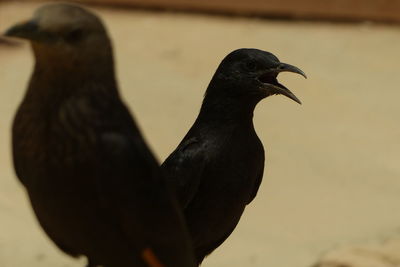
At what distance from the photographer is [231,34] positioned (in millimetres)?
10375

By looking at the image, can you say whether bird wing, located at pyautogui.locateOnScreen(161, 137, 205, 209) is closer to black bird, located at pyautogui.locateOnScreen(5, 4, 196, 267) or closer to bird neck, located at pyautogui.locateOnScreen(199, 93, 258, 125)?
bird neck, located at pyautogui.locateOnScreen(199, 93, 258, 125)

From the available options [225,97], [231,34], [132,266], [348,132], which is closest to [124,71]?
[231,34]

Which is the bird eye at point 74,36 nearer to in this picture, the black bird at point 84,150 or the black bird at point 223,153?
the black bird at point 84,150

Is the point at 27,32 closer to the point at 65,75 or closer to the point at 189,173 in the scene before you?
the point at 65,75

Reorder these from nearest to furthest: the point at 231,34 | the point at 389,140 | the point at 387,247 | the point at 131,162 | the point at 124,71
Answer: the point at 131,162
the point at 387,247
the point at 389,140
the point at 124,71
the point at 231,34

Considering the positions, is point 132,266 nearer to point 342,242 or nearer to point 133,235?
point 133,235

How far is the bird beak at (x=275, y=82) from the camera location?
3.37 metres

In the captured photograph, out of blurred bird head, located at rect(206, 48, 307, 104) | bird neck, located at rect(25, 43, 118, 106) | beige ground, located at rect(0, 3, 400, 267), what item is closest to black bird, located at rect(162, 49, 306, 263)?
blurred bird head, located at rect(206, 48, 307, 104)

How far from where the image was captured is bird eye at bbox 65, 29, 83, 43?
238 cm

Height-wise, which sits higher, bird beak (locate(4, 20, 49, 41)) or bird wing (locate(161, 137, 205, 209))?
bird beak (locate(4, 20, 49, 41))

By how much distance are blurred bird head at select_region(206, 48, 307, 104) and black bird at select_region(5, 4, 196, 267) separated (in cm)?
100

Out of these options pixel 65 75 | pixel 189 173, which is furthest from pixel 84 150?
pixel 189 173

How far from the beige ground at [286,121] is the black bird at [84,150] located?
129 inches

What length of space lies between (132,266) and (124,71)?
6.86m
